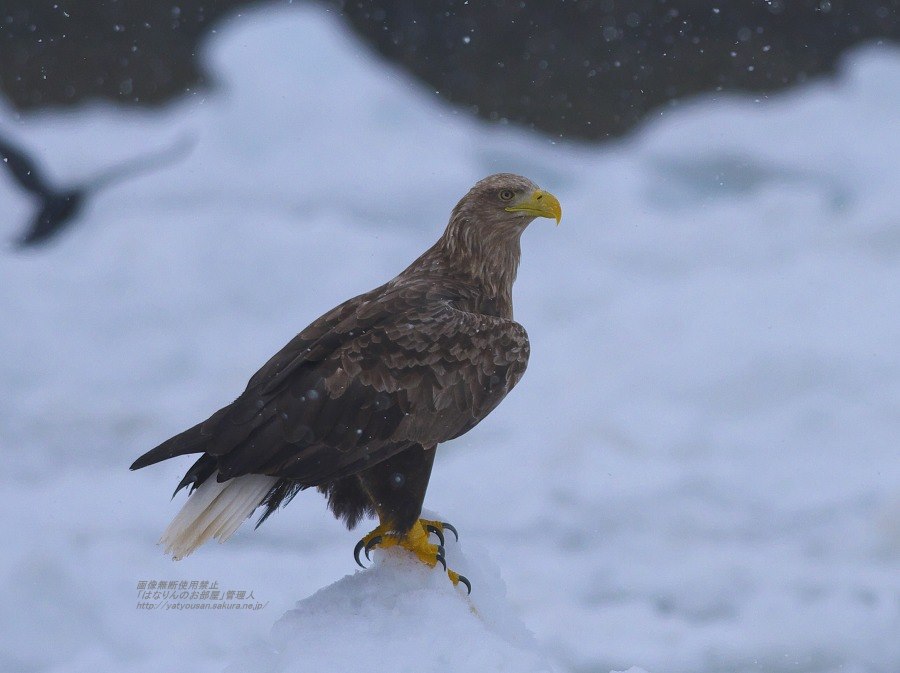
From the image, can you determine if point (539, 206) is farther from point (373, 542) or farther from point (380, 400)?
point (373, 542)

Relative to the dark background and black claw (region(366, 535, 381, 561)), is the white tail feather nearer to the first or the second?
black claw (region(366, 535, 381, 561))

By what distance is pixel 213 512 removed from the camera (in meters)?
4.02

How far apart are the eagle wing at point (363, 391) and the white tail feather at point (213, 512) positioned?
0.28 ft

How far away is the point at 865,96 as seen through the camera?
1736cm

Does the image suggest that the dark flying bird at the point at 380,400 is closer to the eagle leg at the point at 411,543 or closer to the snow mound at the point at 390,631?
the eagle leg at the point at 411,543

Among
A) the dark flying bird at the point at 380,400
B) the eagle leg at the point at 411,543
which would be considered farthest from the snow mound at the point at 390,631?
the dark flying bird at the point at 380,400

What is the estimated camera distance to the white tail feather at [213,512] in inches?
156

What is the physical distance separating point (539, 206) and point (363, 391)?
1.06m

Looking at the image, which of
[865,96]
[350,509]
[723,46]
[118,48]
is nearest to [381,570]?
[350,509]

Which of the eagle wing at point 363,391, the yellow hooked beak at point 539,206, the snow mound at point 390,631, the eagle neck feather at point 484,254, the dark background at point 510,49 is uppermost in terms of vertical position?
the dark background at point 510,49

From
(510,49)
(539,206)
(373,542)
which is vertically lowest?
(373,542)

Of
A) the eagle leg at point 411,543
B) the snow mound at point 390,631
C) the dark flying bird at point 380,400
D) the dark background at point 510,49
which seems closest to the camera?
the snow mound at point 390,631

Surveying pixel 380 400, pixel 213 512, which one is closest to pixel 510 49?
pixel 380 400

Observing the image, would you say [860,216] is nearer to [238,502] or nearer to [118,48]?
[118,48]
